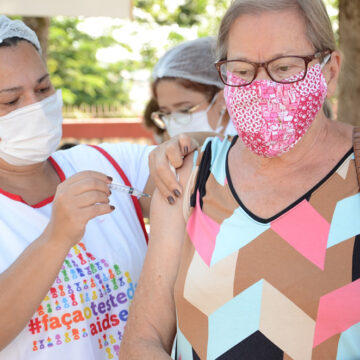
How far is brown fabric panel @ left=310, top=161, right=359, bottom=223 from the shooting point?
1.60 metres

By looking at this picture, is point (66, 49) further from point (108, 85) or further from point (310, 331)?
point (310, 331)

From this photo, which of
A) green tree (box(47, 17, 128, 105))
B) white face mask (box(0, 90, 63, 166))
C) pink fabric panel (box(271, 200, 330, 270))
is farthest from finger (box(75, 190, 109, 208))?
green tree (box(47, 17, 128, 105))

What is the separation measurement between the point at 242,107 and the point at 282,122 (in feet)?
0.44

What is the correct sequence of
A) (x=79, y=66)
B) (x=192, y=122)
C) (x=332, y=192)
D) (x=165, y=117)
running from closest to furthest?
(x=332, y=192), (x=192, y=122), (x=165, y=117), (x=79, y=66)

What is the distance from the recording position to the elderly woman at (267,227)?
5.08 feet

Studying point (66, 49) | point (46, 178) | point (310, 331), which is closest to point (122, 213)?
point (46, 178)

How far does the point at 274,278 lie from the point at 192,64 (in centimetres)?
209

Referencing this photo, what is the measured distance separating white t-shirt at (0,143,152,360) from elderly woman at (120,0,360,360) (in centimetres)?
28

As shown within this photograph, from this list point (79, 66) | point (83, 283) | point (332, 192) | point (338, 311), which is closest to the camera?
point (338, 311)

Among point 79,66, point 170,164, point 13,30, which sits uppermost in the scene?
point 13,30

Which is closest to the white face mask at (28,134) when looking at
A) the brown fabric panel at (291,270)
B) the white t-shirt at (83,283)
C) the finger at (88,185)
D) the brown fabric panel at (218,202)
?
the white t-shirt at (83,283)

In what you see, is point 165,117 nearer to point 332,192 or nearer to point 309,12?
point 309,12

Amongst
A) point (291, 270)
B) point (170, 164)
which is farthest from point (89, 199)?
point (291, 270)

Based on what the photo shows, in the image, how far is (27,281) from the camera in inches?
73.7
